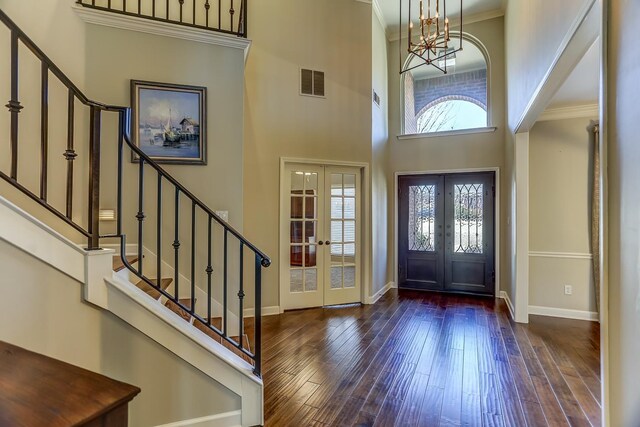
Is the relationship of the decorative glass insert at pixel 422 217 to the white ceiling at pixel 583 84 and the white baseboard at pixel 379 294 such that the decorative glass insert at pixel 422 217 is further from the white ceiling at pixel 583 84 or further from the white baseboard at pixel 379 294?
the white ceiling at pixel 583 84

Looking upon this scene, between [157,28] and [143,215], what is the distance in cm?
215

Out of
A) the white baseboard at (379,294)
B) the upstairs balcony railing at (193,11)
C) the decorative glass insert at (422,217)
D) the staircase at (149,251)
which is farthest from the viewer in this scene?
the decorative glass insert at (422,217)

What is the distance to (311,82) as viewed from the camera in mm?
4695

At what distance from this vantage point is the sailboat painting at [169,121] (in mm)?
3160

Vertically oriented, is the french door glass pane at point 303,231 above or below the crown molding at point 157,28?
below

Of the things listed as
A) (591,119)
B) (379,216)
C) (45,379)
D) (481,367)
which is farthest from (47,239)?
(591,119)

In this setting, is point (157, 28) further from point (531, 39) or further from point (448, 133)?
point (448, 133)

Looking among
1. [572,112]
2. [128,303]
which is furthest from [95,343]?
[572,112]

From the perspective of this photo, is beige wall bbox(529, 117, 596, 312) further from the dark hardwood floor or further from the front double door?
Result: the front double door

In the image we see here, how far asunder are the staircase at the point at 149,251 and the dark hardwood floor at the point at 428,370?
49 cm

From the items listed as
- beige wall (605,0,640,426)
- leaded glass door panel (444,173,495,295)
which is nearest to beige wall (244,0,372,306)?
leaded glass door panel (444,173,495,295)

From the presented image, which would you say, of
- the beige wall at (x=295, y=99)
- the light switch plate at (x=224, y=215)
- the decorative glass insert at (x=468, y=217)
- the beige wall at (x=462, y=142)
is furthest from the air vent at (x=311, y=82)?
the decorative glass insert at (x=468, y=217)

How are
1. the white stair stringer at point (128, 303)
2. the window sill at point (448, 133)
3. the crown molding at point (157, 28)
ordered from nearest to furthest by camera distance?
1. the white stair stringer at point (128, 303)
2. the crown molding at point (157, 28)
3. the window sill at point (448, 133)

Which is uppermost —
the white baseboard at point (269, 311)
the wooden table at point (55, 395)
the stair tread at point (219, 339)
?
the wooden table at point (55, 395)
